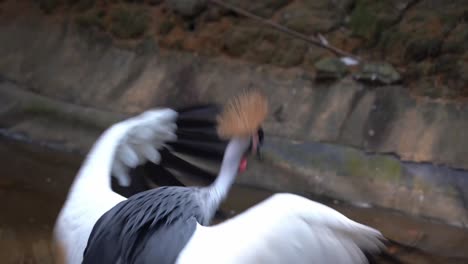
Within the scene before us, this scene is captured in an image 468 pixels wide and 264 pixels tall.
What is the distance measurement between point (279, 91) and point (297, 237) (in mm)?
2819

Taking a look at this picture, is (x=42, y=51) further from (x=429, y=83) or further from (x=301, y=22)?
(x=429, y=83)

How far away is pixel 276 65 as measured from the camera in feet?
15.1

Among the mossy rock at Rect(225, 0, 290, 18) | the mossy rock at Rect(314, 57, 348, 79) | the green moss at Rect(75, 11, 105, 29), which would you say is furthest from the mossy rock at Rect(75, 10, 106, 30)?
the mossy rock at Rect(314, 57, 348, 79)

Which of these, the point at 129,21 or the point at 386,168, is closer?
the point at 386,168

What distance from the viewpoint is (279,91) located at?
445cm

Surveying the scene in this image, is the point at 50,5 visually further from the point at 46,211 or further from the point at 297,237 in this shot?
the point at 297,237

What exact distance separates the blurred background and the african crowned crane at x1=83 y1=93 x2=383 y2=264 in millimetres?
1060

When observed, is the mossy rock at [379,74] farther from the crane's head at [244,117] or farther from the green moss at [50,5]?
the green moss at [50,5]

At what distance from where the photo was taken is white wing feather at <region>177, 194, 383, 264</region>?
169 cm

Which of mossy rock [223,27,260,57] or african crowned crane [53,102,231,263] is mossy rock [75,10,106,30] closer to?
mossy rock [223,27,260,57]

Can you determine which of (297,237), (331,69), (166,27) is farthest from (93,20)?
(297,237)

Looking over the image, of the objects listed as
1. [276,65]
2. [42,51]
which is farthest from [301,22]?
[42,51]

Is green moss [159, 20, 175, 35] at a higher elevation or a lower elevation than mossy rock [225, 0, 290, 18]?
lower

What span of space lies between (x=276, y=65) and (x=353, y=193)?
1.22 m
